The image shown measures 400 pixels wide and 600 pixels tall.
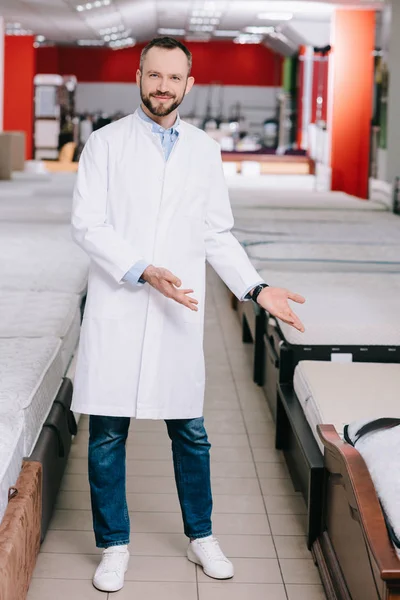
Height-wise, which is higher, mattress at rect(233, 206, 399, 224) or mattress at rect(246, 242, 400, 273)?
mattress at rect(233, 206, 399, 224)

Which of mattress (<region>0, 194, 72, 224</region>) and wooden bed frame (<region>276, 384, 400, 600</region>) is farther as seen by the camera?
mattress (<region>0, 194, 72, 224</region>)

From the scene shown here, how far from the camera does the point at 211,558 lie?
2.35m

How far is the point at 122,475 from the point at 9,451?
14.1 inches

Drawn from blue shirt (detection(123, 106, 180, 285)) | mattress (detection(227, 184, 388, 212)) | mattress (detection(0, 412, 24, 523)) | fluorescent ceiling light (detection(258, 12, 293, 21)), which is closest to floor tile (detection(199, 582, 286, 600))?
mattress (detection(0, 412, 24, 523))

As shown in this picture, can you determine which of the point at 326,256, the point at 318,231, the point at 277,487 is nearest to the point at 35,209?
the point at 318,231

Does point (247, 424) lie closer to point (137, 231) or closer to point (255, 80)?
point (137, 231)

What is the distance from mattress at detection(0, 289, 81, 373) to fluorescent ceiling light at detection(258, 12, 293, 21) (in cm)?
855

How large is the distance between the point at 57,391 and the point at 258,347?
150 cm

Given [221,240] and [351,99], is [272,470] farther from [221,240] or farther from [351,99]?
[351,99]

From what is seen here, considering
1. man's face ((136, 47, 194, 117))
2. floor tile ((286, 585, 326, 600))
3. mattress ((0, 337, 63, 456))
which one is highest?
man's face ((136, 47, 194, 117))

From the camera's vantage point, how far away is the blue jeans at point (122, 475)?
2258mm

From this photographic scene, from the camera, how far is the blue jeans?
2258 millimetres

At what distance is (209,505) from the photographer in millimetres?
2371

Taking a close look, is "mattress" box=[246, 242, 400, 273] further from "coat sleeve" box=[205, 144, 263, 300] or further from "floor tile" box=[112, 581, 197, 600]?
"floor tile" box=[112, 581, 197, 600]
